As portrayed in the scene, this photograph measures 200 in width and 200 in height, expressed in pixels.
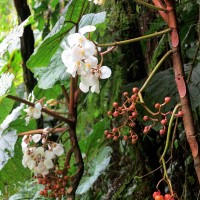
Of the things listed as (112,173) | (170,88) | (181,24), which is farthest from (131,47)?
(112,173)

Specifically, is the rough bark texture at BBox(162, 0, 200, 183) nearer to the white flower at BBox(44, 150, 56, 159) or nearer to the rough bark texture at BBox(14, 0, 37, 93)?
the white flower at BBox(44, 150, 56, 159)

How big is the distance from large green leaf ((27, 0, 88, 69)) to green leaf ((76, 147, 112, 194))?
37cm

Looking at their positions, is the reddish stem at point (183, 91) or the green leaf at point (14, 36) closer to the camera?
the reddish stem at point (183, 91)

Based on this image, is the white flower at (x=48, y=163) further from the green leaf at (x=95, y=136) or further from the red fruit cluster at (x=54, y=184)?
the green leaf at (x=95, y=136)

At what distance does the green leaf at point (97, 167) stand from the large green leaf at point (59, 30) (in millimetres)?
373

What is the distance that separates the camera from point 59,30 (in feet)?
3.44

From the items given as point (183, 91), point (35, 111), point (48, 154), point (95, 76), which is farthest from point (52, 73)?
point (183, 91)

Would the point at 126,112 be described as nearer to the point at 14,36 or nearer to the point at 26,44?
the point at 14,36

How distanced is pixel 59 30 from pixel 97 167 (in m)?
0.47

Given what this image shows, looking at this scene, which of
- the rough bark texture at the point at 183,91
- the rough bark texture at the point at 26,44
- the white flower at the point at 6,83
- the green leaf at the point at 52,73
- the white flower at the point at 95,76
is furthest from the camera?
the rough bark texture at the point at 26,44

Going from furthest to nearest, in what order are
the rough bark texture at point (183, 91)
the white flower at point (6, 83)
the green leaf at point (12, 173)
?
1. the green leaf at point (12, 173)
2. the white flower at point (6, 83)
3. the rough bark texture at point (183, 91)

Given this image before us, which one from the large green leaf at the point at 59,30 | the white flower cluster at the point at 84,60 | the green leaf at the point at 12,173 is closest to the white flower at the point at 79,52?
the white flower cluster at the point at 84,60

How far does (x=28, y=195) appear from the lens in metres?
1.38

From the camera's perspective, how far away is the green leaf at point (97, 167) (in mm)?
1288
